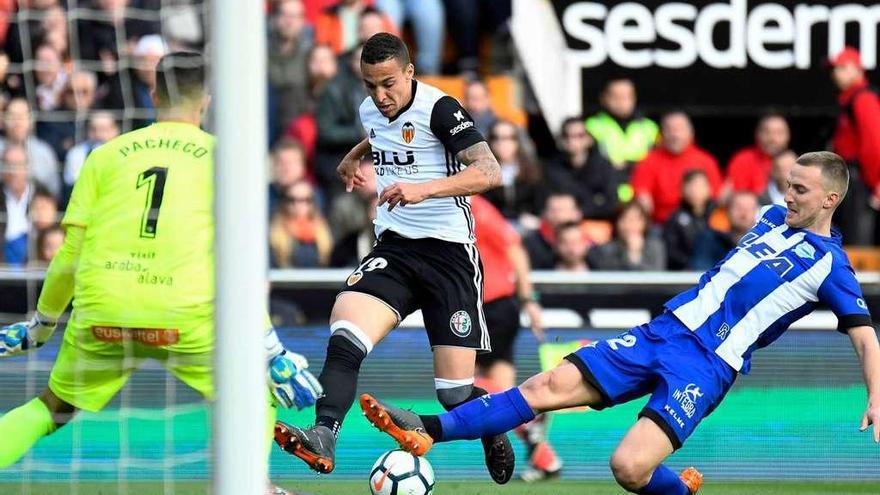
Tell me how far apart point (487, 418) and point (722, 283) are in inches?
47.1

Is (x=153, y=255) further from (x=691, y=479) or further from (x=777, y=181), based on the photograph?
(x=777, y=181)

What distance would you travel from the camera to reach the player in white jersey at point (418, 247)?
22.8 feet

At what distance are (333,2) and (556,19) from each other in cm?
183

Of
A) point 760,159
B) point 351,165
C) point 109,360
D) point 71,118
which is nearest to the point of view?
point 109,360

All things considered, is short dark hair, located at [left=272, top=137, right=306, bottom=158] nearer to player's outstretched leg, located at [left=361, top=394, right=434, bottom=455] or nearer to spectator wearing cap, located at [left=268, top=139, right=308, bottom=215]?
spectator wearing cap, located at [left=268, top=139, right=308, bottom=215]

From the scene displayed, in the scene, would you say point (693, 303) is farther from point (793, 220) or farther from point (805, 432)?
point (805, 432)

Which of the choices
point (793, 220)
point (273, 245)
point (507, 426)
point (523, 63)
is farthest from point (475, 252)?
point (523, 63)

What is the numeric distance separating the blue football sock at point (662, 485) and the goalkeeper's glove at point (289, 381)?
1.53 m

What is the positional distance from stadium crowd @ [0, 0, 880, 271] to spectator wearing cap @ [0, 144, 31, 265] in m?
0.01

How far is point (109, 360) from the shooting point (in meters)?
6.72

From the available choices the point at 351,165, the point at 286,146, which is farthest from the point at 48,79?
the point at 351,165

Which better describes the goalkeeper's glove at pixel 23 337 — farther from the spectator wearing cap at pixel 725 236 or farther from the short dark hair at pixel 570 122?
the short dark hair at pixel 570 122

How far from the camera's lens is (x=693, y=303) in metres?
6.97

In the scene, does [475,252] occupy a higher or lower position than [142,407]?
higher
